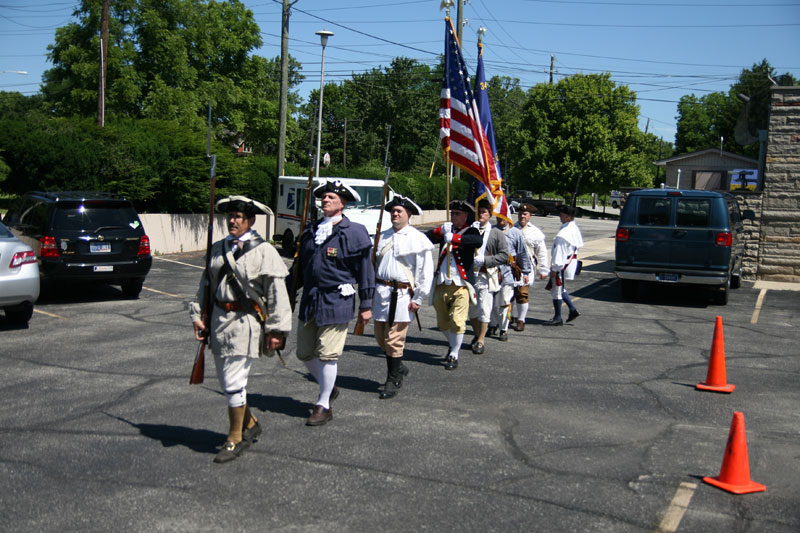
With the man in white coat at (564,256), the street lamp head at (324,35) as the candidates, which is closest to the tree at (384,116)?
the street lamp head at (324,35)

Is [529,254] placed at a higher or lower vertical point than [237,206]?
lower

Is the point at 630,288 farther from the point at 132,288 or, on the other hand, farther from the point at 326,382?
the point at 326,382

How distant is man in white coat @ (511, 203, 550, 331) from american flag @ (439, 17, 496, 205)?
1569 mm

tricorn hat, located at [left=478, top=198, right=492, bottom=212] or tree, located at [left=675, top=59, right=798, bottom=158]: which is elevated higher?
tree, located at [left=675, top=59, right=798, bottom=158]

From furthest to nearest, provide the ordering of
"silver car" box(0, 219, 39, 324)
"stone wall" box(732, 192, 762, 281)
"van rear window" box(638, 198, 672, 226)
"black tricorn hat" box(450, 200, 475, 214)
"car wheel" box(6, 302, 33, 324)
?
"stone wall" box(732, 192, 762, 281) < "van rear window" box(638, 198, 672, 226) < "car wheel" box(6, 302, 33, 324) < "silver car" box(0, 219, 39, 324) < "black tricorn hat" box(450, 200, 475, 214)

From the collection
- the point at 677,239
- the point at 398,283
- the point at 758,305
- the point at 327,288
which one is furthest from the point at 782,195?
the point at 327,288

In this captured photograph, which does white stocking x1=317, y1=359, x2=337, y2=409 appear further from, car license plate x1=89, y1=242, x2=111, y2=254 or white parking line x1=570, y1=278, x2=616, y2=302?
white parking line x1=570, y1=278, x2=616, y2=302

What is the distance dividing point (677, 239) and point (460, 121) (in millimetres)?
6298

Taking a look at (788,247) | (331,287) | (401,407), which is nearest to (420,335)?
(401,407)

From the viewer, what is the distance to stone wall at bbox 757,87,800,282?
1822 cm

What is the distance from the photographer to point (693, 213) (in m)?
14.4

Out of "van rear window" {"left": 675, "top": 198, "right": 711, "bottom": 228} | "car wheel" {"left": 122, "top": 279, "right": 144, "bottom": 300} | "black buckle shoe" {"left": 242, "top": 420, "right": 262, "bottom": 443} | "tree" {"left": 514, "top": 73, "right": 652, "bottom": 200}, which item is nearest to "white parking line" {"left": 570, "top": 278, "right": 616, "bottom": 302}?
"van rear window" {"left": 675, "top": 198, "right": 711, "bottom": 228}

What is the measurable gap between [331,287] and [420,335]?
459 centimetres

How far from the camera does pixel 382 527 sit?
4.39m
